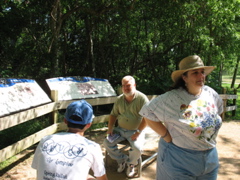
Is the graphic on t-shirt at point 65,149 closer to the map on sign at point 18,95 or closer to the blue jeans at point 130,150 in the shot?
the blue jeans at point 130,150

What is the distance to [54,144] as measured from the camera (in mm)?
1623

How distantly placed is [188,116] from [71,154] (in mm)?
1004

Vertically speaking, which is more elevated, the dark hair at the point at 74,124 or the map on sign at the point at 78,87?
the dark hair at the point at 74,124

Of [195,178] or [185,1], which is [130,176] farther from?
[185,1]

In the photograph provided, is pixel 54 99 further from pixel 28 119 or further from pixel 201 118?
pixel 201 118

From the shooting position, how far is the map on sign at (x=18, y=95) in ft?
11.2

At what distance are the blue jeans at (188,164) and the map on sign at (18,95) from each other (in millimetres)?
2478

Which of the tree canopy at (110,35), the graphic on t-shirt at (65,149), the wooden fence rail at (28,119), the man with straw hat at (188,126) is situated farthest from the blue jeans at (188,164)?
the tree canopy at (110,35)

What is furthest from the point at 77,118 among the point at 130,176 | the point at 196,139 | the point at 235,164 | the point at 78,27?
the point at 78,27

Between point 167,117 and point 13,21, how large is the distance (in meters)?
6.83

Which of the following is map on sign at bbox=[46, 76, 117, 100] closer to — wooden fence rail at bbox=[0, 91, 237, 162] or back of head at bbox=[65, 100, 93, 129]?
wooden fence rail at bbox=[0, 91, 237, 162]

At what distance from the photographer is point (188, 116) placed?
1893mm

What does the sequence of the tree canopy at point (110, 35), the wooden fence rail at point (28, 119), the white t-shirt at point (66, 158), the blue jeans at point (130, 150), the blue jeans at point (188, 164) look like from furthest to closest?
the tree canopy at point (110, 35), the blue jeans at point (130, 150), the wooden fence rail at point (28, 119), the blue jeans at point (188, 164), the white t-shirt at point (66, 158)

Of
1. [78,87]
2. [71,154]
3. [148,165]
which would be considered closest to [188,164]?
[71,154]
